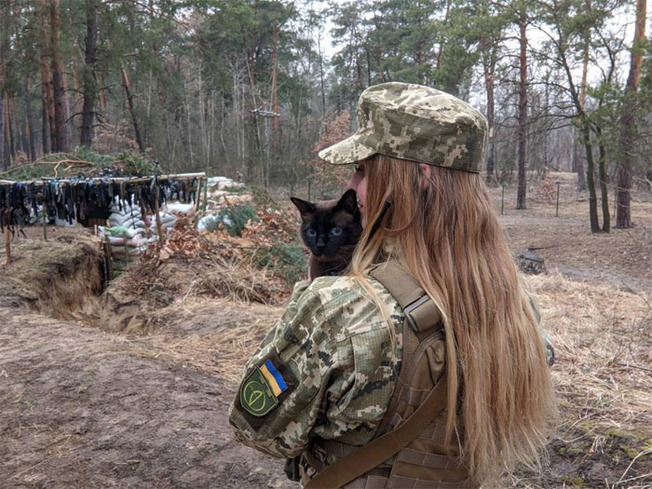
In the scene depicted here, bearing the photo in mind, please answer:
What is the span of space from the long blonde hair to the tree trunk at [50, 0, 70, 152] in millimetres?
15819

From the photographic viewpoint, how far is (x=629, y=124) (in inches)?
534

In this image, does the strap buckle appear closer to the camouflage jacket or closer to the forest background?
the camouflage jacket

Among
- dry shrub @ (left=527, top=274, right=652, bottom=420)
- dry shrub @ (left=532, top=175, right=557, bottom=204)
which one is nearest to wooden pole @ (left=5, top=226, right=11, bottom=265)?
dry shrub @ (left=527, top=274, right=652, bottom=420)

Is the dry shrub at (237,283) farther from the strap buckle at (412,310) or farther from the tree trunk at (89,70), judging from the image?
the tree trunk at (89,70)

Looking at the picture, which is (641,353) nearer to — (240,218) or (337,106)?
(240,218)

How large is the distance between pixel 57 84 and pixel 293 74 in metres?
18.5

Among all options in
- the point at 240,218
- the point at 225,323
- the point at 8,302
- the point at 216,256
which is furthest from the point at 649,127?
the point at 8,302

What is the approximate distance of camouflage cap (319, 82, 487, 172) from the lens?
1.30 meters

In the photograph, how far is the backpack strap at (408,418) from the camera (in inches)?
47.8

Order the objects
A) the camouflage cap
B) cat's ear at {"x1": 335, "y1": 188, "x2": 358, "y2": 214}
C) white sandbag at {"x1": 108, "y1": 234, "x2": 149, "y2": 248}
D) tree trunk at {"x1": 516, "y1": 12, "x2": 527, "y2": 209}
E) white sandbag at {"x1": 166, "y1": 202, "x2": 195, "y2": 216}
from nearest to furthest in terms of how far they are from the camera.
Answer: the camouflage cap
cat's ear at {"x1": 335, "y1": 188, "x2": 358, "y2": 214}
white sandbag at {"x1": 108, "y1": 234, "x2": 149, "y2": 248}
white sandbag at {"x1": 166, "y1": 202, "x2": 195, "y2": 216}
tree trunk at {"x1": 516, "y1": 12, "x2": 527, "y2": 209}

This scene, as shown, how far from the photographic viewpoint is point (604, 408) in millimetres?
3514

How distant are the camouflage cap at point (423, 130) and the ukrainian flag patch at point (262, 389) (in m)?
0.58

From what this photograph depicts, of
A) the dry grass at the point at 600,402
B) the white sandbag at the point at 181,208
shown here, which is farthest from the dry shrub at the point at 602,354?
the white sandbag at the point at 181,208

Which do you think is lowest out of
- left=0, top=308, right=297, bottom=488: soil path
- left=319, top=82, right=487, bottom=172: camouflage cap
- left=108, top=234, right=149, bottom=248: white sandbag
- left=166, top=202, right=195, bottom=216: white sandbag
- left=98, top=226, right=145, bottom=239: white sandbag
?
left=0, top=308, right=297, bottom=488: soil path
